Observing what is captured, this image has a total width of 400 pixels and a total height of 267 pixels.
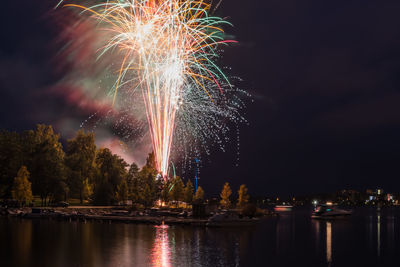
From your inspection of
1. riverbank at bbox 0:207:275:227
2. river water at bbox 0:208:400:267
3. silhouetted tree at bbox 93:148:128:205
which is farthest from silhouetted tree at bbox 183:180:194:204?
river water at bbox 0:208:400:267

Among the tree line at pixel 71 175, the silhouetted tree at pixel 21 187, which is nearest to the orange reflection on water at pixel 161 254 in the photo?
the tree line at pixel 71 175

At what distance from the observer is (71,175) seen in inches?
3573

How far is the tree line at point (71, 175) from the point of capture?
268 ft

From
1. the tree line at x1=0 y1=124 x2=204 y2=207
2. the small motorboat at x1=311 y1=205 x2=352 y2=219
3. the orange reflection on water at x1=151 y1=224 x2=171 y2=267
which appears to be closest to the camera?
the orange reflection on water at x1=151 y1=224 x2=171 y2=267

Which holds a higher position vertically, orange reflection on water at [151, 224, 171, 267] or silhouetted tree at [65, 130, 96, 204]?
silhouetted tree at [65, 130, 96, 204]

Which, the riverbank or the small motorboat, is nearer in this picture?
the riverbank

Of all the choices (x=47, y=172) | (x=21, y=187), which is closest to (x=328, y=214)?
(x=47, y=172)

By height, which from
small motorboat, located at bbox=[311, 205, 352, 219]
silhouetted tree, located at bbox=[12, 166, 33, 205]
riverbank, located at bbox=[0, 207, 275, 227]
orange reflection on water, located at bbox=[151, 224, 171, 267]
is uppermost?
silhouetted tree, located at bbox=[12, 166, 33, 205]

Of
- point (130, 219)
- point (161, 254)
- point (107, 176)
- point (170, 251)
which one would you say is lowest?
point (130, 219)

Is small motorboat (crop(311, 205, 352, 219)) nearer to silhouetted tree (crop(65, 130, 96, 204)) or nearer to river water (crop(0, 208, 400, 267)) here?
river water (crop(0, 208, 400, 267))

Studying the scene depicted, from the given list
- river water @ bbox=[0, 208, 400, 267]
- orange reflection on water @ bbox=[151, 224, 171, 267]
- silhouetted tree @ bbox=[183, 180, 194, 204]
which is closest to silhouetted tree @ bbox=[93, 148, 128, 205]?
silhouetted tree @ bbox=[183, 180, 194, 204]

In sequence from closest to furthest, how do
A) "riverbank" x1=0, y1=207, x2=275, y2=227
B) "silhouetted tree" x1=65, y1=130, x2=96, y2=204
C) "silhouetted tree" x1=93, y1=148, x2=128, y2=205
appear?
"riverbank" x1=0, y1=207, x2=275, y2=227 → "silhouetted tree" x1=65, y1=130, x2=96, y2=204 → "silhouetted tree" x1=93, y1=148, x2=128, y2=205

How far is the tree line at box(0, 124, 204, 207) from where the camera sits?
81562mm

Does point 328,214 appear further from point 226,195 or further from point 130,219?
point 130,219
